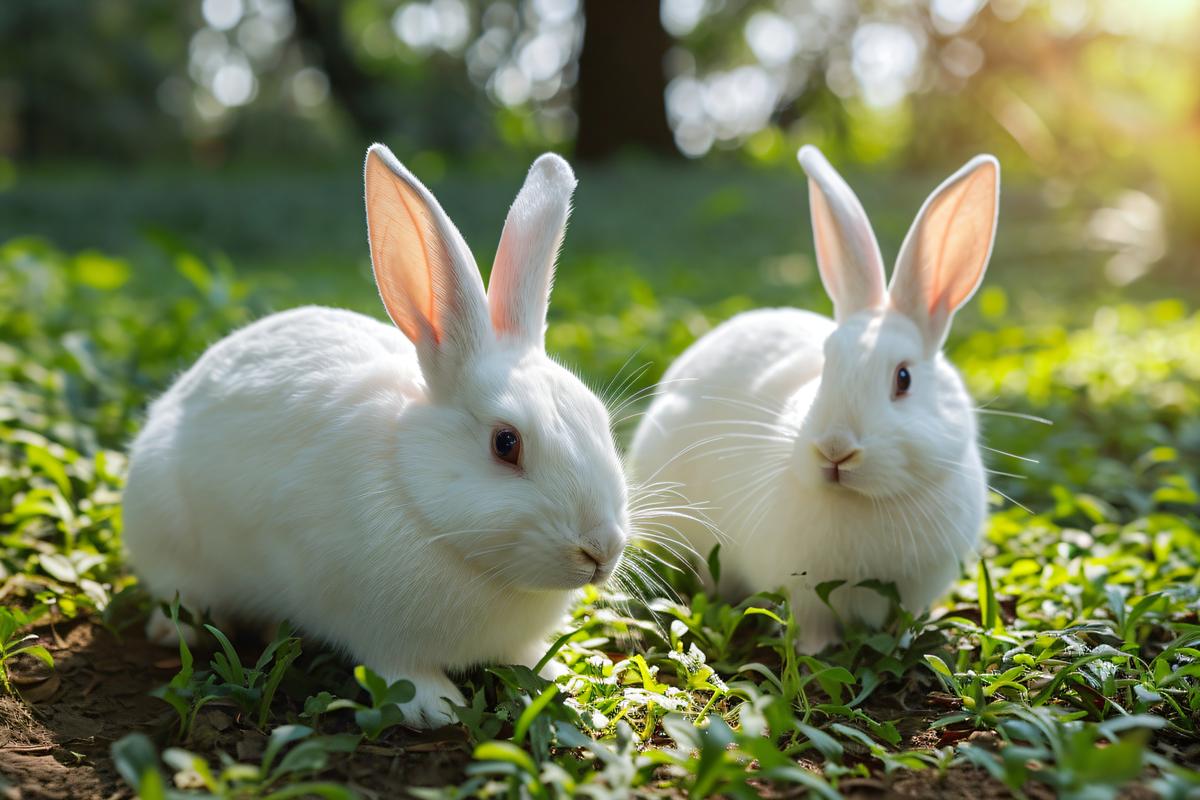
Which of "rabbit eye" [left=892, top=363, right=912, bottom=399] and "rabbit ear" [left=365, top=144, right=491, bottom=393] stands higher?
"rabbit ear" [left=365, top=144, right=491, bottom=393]

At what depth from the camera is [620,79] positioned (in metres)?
13.3

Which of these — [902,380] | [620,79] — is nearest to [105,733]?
[902,380]

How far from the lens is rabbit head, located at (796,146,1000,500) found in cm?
303

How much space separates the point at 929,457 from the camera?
10.1ft

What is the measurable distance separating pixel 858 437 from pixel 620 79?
11.1 m

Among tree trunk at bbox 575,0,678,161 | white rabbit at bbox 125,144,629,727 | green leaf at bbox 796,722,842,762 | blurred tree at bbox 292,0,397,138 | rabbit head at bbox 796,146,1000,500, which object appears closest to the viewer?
green leaf at bbox 796,722,842,762

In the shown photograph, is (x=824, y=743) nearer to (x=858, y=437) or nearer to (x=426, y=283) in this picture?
(x=858, y=437)

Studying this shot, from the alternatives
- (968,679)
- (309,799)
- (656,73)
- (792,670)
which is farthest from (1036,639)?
(656,73)

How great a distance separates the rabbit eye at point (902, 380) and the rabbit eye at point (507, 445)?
47.1 inches

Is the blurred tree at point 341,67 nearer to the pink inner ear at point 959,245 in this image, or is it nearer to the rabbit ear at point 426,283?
the pink inner ear at point 959,245

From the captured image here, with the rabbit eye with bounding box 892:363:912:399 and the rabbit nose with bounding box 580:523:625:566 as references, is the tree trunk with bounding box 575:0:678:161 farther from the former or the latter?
the rabbit nose with bounding box 580:523:625:566

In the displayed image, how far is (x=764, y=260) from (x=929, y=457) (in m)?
5.96

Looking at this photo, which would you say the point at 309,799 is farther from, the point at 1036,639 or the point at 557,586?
the point at 1036,639

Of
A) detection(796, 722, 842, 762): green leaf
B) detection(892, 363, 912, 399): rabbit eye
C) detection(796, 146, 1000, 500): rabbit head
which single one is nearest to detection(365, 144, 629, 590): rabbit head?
detection(796, 722, 842, 762): green leaf
